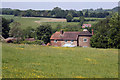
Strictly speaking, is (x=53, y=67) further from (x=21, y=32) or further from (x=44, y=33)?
(x=44, y=33)

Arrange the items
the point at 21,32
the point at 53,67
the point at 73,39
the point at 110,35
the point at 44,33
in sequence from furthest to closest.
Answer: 1. the point at 44,33
2. the point at 73,39
3. the point at 21,32
4. the point at 110,35
5. the point at 53,67

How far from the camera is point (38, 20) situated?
129625 millimetres

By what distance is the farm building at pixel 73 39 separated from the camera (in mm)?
78750

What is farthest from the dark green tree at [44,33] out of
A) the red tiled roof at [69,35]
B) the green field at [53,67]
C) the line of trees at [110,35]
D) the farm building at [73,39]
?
the green field at [53,67]

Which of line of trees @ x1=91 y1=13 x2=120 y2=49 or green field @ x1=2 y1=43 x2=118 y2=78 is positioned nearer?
green field @ x1=2 y1=43 x2=118 y2=78

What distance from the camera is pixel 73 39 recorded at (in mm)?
78688

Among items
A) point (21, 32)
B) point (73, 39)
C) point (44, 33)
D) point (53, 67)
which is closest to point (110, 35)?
point (73, 39)

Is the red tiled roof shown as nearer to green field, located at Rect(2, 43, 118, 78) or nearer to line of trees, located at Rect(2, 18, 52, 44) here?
line of trees, located at Rect(2, 18, 52, 44)

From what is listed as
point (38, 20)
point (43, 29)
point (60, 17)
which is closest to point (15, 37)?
point (43, 29)

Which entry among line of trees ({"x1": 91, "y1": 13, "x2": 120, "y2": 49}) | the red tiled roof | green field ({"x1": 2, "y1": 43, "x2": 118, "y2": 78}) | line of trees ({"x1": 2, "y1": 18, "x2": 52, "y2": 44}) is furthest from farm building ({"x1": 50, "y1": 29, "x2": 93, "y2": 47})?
green field ({"x1": 2, "y1": 43, "x2": 118, "y2": 78})

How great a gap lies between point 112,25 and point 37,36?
4159 cm

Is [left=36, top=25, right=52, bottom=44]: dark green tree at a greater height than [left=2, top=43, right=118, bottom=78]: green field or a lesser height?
lesser

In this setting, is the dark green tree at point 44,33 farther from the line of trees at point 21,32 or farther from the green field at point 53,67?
the green field at point 53,67

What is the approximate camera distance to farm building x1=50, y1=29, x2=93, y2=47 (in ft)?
258
